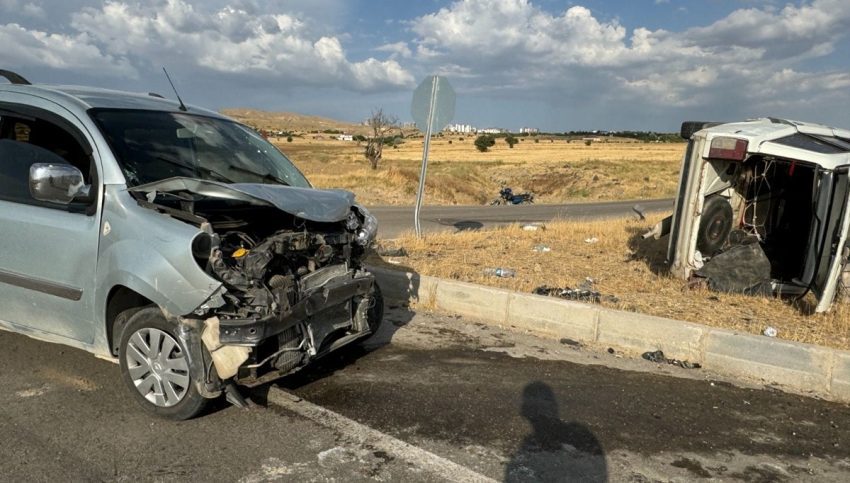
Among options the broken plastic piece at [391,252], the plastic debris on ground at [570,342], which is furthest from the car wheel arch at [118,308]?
the broken plastic piece at [391,252]

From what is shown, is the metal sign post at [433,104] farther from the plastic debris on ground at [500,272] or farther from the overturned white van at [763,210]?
the overturned white van at [763,210]

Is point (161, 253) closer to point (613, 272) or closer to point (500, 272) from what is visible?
point (500, 272)

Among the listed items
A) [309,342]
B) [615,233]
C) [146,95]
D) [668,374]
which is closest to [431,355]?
[309,342]

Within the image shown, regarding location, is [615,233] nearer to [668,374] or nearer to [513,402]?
[668,374]

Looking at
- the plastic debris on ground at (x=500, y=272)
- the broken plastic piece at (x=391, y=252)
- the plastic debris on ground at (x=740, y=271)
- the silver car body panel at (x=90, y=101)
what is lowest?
the broken plastic piece at (x=391, y=252)

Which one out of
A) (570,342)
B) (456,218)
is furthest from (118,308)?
(456,218)

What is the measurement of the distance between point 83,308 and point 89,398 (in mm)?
629

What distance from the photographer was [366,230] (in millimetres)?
4895

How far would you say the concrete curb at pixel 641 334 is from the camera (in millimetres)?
4980

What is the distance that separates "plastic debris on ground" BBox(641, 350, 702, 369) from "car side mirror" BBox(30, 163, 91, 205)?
15.2 ft

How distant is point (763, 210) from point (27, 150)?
28.3 feet

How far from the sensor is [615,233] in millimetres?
12102

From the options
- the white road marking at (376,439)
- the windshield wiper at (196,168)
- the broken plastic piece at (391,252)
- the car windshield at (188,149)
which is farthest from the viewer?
the broken plastic piece at (391,252)

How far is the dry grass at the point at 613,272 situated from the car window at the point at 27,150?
4309 mm
